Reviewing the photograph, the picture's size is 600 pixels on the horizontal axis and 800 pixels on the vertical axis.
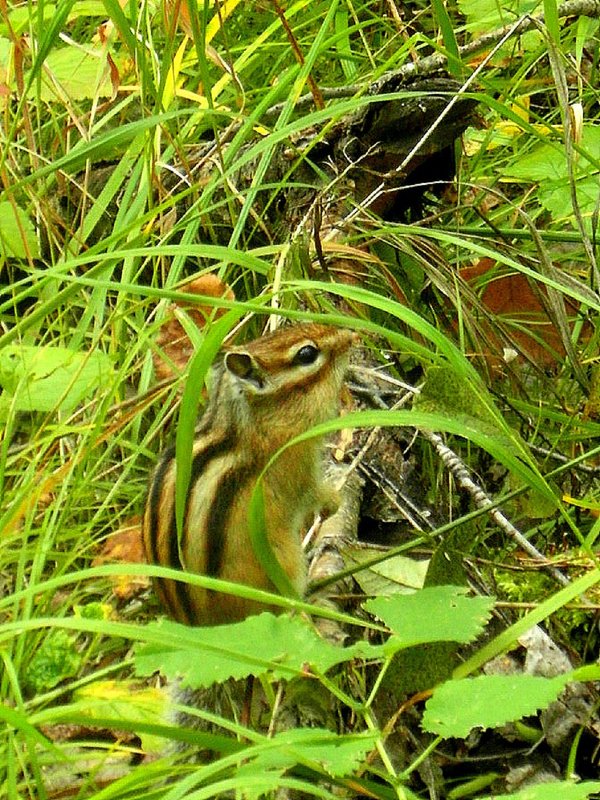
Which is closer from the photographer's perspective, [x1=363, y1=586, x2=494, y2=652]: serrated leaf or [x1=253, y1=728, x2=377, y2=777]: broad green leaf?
[x1=253, y1=728, x2=377, y2=777]: broad green leaf

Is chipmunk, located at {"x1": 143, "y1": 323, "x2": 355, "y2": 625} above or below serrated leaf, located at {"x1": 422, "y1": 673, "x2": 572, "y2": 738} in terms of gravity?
below

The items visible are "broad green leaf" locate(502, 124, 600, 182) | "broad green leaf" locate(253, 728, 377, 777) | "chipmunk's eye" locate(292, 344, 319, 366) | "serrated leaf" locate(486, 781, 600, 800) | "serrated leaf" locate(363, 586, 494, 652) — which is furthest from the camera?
"broad green leaf" locate(502, 124, 600, 182)

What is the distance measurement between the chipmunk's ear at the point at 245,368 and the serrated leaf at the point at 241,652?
0.82 meters

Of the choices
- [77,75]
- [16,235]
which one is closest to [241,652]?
[16,235]

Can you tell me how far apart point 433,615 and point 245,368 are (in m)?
0.87

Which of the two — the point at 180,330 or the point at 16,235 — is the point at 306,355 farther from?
the point at 16,235

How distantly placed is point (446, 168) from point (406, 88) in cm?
27

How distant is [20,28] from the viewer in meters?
2.65

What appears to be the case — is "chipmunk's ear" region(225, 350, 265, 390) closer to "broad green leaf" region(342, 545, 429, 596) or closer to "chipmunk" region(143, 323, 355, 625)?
"chipmunk" region(143, 323, 355, 625)

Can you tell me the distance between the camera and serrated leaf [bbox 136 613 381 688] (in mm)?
1387

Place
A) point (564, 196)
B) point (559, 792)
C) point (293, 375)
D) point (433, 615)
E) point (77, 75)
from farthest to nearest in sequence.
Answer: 1. point (77, 75)
2. point (564, 196)
3. point (293, 375)
4. point (433, 615)
5. point (559, 792)

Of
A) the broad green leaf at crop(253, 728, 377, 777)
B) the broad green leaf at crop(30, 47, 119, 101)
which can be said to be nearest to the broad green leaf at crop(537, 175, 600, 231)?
the broad green leaf at crop(30, 47, 119, 101)

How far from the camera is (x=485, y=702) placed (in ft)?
4.45

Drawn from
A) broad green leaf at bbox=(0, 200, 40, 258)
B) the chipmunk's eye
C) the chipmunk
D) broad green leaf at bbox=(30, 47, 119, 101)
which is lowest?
the chipmunk
